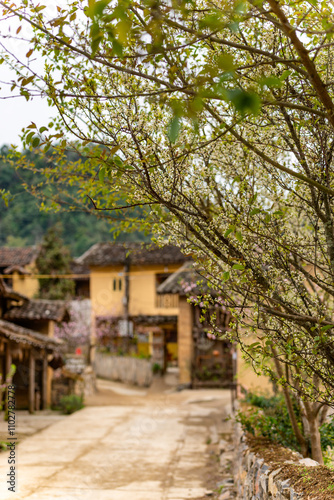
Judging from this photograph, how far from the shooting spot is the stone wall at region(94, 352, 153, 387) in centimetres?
2922

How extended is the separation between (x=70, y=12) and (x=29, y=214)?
50.0 meters

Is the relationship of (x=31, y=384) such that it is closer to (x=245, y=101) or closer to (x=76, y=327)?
(x=76, y=327)

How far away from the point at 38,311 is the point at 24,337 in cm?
458

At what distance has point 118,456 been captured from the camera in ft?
36.3

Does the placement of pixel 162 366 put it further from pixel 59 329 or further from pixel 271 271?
pixel 271 271

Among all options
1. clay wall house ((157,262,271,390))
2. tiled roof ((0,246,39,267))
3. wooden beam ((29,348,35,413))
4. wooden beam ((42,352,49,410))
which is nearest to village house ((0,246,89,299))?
tiled roof ((0,246,39,267))

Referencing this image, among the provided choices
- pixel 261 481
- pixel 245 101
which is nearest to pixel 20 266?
pixel 261 481

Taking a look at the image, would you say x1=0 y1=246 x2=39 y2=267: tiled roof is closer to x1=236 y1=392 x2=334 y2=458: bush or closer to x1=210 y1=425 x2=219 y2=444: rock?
x1=210 y1=425 x2=219 y2=444: rock

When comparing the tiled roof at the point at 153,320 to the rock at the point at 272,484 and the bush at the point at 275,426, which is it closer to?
the bush at the point at 275,426

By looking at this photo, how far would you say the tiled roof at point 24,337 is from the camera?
16031mm

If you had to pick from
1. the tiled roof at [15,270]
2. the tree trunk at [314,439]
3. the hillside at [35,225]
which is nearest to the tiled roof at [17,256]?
the tiled roof at [15,270]

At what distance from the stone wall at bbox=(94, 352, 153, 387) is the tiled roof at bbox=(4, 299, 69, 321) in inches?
324

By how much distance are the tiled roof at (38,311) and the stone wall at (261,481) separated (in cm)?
1499

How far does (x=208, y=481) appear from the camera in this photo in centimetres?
916
